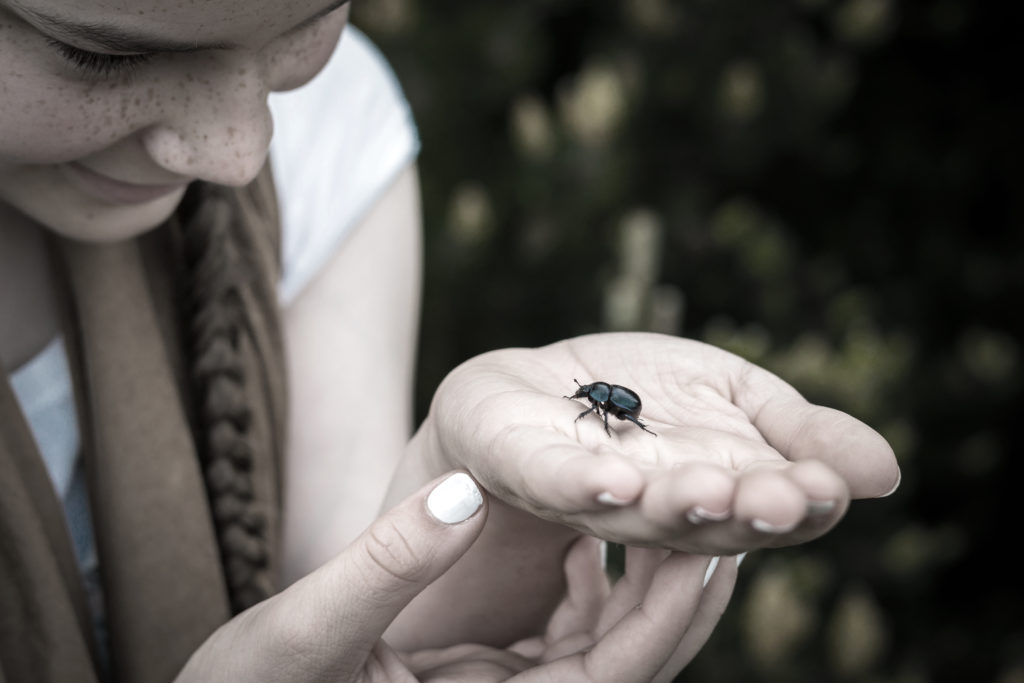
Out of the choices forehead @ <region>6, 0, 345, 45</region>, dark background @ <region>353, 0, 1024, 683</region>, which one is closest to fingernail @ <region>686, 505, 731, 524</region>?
forehead @ <region>6, 0, 345, 45</region>

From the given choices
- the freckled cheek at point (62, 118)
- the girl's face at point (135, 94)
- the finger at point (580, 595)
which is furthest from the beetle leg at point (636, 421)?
the freckled cheek at point (62, 118)

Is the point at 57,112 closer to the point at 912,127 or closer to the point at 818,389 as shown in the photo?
the point at 818,389

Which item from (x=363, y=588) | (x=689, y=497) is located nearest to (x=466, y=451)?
(x=363, y=588)

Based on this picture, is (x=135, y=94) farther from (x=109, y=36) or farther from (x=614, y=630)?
(x=614, y=630)

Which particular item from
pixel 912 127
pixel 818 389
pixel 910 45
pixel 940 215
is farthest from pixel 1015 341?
pixel 818 389

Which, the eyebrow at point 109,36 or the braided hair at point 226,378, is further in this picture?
the braided hair at point 226,378

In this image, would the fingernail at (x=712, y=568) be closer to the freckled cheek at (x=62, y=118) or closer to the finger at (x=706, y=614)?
the finger at (x=706, y=614)
